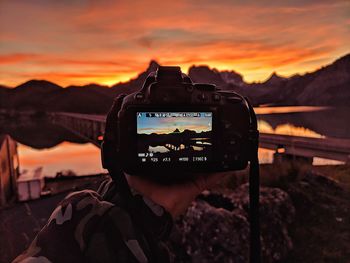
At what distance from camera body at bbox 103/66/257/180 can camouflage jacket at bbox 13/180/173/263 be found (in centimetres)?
22

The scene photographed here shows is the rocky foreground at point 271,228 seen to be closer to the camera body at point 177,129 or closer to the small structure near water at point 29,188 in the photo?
the camera body at point 177,129

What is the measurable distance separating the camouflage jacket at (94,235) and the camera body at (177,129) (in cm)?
22

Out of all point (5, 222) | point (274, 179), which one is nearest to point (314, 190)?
point (274, 179)

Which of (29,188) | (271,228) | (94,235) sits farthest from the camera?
(29,188)

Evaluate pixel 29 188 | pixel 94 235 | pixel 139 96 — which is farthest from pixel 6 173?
pixel 94 235

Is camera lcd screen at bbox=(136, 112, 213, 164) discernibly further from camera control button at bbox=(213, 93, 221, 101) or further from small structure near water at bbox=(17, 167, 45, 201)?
small structure near water at bbox=(17, 167, 45, 201)

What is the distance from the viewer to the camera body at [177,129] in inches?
33.2

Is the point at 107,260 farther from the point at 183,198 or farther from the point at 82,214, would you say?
the point at 183,198

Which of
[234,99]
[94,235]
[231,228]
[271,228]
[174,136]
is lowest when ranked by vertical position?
[271,228]

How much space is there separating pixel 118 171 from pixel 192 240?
2540mm

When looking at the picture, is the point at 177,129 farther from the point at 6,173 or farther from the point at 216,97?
the point at 6,173

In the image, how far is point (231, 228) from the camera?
2953 millimetres

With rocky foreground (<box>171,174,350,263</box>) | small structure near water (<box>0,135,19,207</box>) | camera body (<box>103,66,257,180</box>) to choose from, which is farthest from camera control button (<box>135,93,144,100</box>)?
small structure near water (<box>0,135,19,207</box>)

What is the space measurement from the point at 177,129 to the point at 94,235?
1.34 feet
